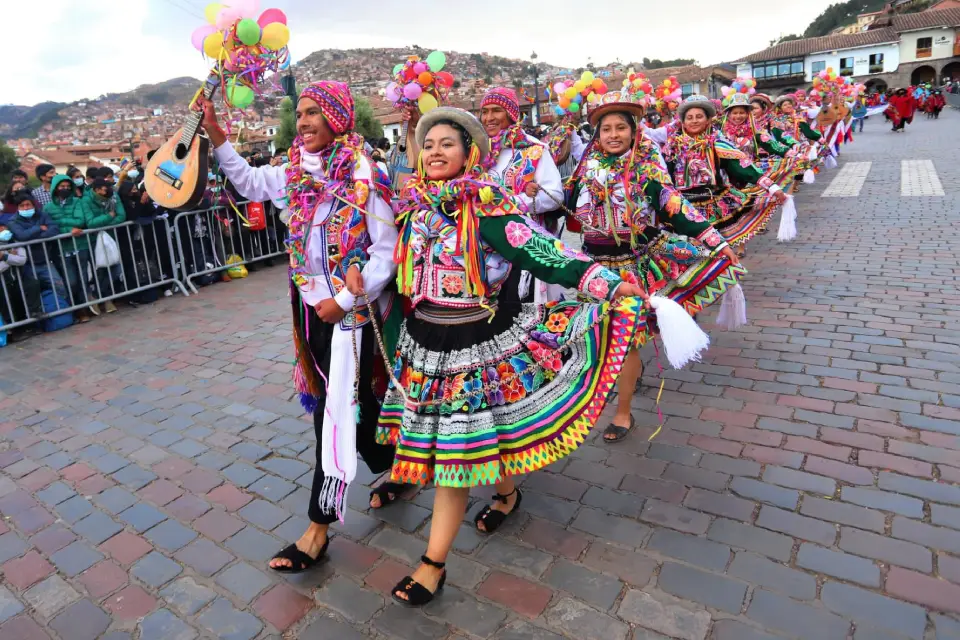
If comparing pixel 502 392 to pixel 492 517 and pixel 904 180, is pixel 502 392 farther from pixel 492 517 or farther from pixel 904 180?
pixel 904 180

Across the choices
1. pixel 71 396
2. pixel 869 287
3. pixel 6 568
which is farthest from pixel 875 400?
pixel 71 396

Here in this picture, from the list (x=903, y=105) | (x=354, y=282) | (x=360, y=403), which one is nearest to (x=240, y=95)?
(x=354, y=282)

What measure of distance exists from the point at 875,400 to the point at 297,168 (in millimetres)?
3926

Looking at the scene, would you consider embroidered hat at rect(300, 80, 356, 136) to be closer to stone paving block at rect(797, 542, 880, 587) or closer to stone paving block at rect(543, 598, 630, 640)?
stone paving block at rect(543, 598, 630, 640)

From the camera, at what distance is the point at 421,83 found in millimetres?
5023

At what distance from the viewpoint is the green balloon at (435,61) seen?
511cm

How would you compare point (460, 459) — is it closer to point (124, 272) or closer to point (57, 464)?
point (57, 464)

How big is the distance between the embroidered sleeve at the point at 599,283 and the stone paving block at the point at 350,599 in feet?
4.73

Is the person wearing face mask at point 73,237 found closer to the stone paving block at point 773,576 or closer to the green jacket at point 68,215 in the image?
the green jacket at point 68,215

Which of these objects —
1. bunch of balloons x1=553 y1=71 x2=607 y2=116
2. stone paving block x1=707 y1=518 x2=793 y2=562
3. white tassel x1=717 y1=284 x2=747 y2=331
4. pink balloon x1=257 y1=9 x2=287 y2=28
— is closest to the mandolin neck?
pink balloon x1=257 y1=9 x2=287 y2=28

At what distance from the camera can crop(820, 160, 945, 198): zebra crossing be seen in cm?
1293

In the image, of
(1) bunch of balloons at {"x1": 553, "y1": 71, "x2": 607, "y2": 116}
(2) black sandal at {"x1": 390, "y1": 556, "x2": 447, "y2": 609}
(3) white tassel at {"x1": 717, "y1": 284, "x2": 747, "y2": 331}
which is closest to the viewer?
(2) black sandal at {"x1": 390, "y1": 556, "x2": 447, "y2": 609}

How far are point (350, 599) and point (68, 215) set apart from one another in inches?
272

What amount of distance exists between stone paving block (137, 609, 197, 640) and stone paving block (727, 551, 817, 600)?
2.29 metres
